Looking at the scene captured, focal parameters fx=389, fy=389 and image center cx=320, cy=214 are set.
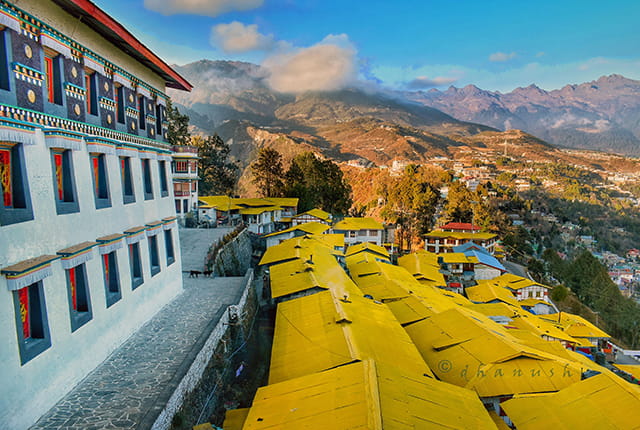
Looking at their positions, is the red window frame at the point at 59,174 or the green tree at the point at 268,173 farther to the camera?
the green tree at the point at 268,173

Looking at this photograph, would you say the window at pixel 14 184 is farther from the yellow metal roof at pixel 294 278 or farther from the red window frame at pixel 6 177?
the yellow metal roof at pixel 294 278

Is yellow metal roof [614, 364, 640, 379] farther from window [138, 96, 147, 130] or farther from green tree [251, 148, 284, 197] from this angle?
green tree [251, 148, 284, 197]

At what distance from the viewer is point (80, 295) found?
7898 mm

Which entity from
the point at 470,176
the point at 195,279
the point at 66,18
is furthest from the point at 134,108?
the point at 470,176

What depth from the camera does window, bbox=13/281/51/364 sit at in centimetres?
612

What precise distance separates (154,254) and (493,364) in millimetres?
10624

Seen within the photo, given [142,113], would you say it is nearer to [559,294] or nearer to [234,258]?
[234,258]

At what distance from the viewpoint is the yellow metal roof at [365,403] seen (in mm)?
6215

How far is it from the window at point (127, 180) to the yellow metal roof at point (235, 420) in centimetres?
586

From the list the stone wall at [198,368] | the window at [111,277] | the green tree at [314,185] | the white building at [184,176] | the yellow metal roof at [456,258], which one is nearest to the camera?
the stone wall at [198,368]

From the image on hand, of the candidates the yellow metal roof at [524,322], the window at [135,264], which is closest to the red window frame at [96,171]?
the window at [135,264]

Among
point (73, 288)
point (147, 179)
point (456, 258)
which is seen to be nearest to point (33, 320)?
point (73, 288)

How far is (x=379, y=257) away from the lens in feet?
94.9

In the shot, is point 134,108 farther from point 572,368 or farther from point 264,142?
point 264,142
